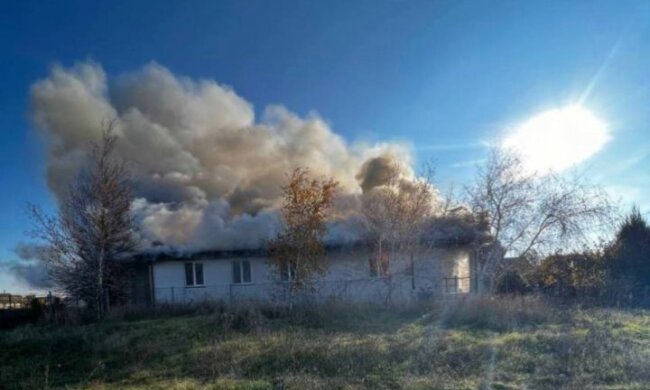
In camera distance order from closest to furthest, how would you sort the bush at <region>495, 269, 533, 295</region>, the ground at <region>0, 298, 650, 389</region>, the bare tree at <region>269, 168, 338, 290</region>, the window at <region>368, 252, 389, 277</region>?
the ground at <region>0, 298, 650, 389</region> < the bare tree at <region>269, 168, 338, 290</region> < the window at <region>368, 252, 389, 277</region> < the bush at <region>495, 269, 533, 295</region>

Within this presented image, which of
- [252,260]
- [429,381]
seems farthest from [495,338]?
[252,260]

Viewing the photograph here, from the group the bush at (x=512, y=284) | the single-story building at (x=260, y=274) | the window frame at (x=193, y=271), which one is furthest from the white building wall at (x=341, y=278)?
the bush at (x=512, y=284)

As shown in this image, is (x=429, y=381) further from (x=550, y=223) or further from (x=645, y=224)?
(x=645, y=224)

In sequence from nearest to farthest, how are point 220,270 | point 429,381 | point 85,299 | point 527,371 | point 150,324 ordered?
1. point 429,381
2. point 527,371
3. point 150,324
4. point 85,299
5. point 220,270

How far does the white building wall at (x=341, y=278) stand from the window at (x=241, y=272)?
0.21 meters

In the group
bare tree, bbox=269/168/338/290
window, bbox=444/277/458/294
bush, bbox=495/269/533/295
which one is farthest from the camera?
window, bbox=444/277/458/294

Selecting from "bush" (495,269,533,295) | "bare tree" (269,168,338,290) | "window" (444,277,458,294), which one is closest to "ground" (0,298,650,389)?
"bare tree" (269,168,338,290)

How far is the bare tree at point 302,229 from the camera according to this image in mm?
20016

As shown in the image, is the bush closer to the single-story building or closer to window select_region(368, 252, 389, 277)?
the single-story building

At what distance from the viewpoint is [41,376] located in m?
11.0

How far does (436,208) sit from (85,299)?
16.6 meters

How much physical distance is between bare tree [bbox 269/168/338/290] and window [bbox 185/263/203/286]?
26.1 ft

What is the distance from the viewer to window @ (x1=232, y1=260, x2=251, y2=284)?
27.3m

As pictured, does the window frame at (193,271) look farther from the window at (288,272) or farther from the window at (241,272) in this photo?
the window at (288,272)
